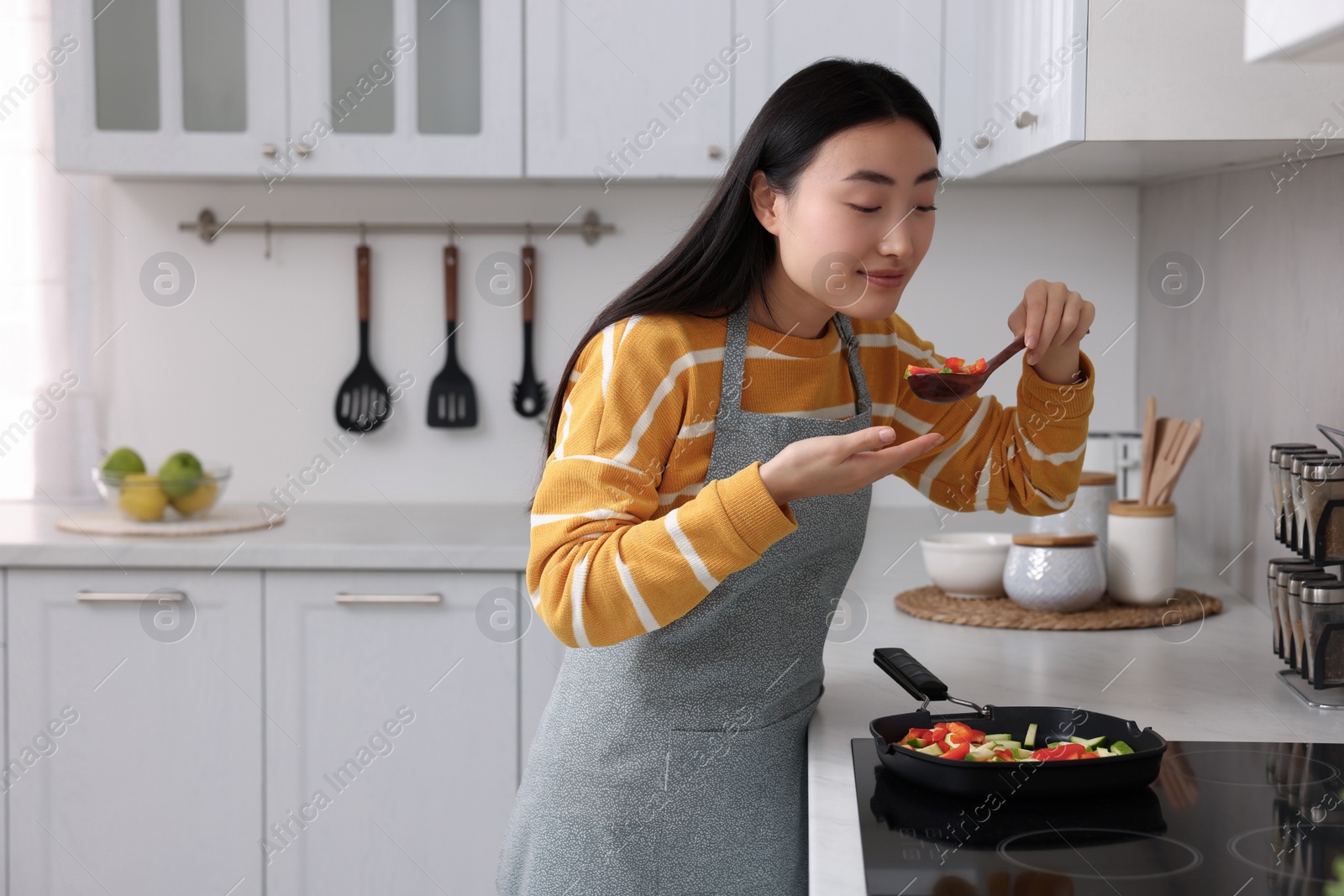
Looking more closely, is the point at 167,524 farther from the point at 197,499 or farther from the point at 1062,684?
the point at 1062,684

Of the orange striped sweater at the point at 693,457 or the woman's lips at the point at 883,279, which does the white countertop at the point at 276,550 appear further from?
the woman's lips at the point at 883,279

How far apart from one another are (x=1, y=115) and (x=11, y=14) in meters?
0.20

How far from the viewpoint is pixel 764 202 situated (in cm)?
108

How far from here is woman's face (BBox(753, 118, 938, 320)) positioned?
1.00m

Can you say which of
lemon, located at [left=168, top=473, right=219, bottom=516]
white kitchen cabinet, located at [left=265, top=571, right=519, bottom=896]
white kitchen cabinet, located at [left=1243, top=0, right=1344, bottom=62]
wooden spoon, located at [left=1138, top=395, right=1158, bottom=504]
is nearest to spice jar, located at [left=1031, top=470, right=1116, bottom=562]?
wooden spoon, located at [left=1138, top=395, right=1158, bottom=504]

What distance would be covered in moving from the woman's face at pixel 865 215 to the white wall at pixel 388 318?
148 centimetres

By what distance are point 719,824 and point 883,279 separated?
0.49 m

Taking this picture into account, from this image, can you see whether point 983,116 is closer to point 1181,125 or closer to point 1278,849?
point 1181,125

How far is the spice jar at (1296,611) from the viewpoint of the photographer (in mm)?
1189

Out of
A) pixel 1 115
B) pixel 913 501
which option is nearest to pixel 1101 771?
pixel 913 501

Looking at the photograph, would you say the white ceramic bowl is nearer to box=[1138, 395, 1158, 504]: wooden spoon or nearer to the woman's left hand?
box=[1138, 395, 1158, 504]: wooden spoon

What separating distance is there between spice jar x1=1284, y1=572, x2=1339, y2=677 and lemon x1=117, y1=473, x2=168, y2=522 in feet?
5.91

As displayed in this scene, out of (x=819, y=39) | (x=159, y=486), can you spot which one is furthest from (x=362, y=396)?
(x=819, y=39)

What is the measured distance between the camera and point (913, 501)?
2523mm
